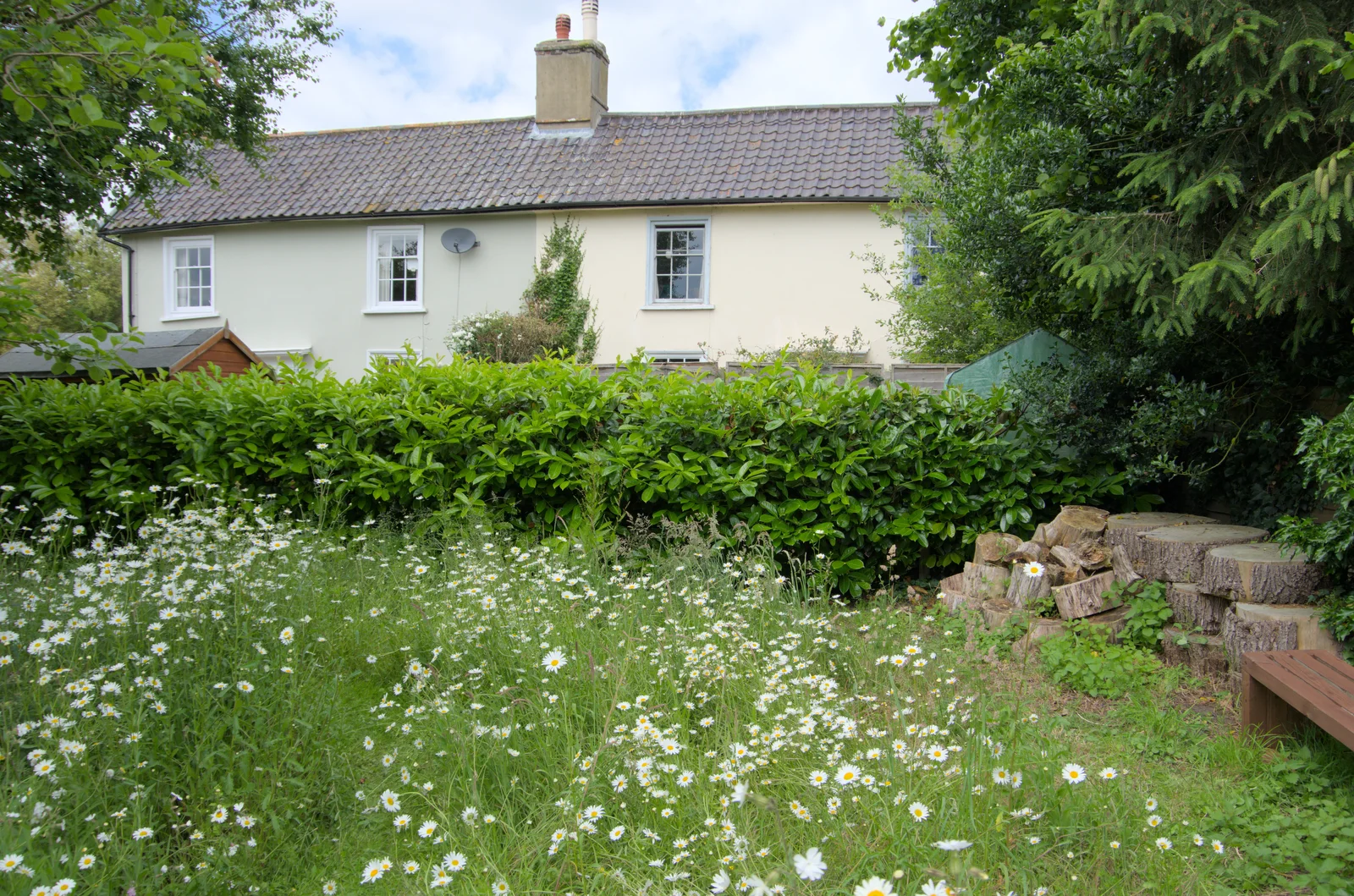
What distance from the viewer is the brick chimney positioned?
1612cm

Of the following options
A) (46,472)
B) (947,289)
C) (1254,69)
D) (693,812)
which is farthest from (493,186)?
(693,812)

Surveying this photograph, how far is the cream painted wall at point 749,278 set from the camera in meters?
14.7

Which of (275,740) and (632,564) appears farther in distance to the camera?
(632,564)

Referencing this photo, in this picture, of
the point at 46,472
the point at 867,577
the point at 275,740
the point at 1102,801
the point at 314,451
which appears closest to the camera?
the point at 1102,801

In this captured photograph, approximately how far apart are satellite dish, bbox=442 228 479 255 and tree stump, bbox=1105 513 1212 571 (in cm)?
1327

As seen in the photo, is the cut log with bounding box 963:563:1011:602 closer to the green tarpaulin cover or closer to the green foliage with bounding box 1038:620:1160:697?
the green foliage with bounding box 1038:620:1160:697

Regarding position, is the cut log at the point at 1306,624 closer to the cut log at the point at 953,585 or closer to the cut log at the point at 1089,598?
the cut log at the point at 1089,598

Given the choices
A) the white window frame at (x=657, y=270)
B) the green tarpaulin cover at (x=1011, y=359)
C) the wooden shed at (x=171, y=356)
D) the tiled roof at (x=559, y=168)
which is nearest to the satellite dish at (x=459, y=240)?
the tiled roof at (x=559, y=168)

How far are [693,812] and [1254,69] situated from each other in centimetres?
410

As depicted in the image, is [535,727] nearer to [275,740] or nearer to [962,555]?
[275,740]

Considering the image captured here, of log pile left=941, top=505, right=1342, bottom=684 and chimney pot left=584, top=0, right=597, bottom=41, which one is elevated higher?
chimney pot left=584, top=0, right=597, bottom=41

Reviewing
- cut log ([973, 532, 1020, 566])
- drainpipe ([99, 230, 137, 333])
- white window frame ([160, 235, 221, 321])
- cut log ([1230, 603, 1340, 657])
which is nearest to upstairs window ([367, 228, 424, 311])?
white window frame ([160, 235, 221, 321])

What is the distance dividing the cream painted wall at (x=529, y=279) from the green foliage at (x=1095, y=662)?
1078 centimetres

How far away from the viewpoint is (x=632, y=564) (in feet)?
16.0
